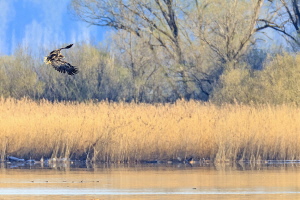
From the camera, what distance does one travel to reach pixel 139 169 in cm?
1565

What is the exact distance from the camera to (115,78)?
1226 inches

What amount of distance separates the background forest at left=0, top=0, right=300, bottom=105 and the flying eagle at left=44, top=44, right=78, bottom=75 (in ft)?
54.5

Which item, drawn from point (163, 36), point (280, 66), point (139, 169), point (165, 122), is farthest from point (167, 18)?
point (139, 169)

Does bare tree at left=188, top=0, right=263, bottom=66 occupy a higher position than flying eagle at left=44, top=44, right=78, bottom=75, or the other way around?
A: bare tree at left=188, top=0, right=263, bottom=66

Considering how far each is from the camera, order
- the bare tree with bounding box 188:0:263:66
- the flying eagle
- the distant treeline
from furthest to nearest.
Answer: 1. the bare tree with bounding box 188:0:263:66
2. the distant treeline
3. the flying eagle

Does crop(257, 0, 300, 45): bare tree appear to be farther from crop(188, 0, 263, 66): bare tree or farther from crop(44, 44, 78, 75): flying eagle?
crop(44, 44, 78, 75): flying eagle

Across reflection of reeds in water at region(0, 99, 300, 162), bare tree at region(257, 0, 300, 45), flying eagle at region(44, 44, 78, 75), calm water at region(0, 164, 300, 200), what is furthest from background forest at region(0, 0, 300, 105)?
flying eagle at region(44, 44, 78, 75)

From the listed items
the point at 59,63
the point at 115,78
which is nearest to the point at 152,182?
the point at 59,63

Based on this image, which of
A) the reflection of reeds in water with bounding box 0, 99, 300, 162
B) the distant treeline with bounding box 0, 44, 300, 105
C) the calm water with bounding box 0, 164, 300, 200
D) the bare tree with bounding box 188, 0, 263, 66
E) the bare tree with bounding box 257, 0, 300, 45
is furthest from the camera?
the bare tree with bounding box 257, 0, 300, 45

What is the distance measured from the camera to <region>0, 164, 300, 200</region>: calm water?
36.6 ft

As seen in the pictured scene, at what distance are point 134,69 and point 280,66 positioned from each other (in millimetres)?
11147

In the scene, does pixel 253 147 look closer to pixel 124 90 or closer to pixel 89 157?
pixel 89 157

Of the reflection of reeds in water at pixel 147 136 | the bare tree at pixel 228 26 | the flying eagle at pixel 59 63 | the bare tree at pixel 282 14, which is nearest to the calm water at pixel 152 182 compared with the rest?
the reflection of reeds in water at pixel 147 136

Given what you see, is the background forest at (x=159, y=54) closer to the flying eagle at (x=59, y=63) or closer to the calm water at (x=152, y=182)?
the calm water at (x=152, y=182)
